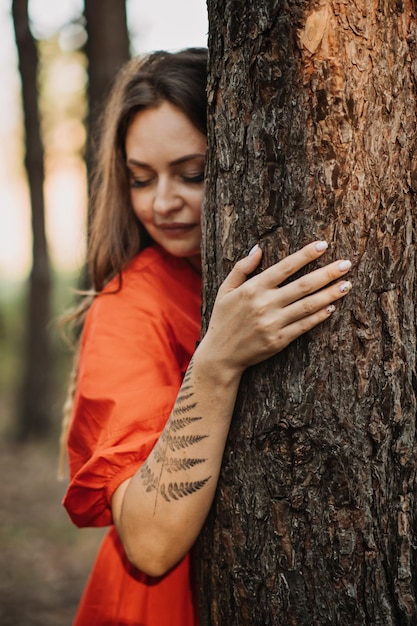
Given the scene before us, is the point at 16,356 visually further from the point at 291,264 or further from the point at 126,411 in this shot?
the point at 291,264

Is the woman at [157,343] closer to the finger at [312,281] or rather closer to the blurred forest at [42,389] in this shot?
the finger at [312,281]

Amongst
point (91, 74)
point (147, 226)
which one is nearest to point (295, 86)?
point (147, 226)

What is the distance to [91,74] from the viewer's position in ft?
17.5

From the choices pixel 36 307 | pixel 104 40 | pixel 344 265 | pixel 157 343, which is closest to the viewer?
pixel 344 265

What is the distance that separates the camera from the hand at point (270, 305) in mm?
1442

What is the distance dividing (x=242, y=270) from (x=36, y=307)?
7408 mm

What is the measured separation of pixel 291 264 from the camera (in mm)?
1453

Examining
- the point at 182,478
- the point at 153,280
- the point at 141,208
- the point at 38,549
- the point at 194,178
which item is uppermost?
the point at 194,178

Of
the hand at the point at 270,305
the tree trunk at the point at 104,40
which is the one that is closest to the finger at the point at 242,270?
the hand at the point at 270,305

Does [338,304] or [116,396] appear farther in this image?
[116,396]

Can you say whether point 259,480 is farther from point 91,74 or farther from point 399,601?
point 91,74

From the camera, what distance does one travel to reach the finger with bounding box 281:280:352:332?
4.73 ft

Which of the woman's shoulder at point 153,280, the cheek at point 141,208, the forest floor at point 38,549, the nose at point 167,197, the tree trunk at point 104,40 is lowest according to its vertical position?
the forest floor at point 38,549

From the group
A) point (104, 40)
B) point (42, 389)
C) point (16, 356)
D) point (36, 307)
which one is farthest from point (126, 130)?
point (16, 356)
